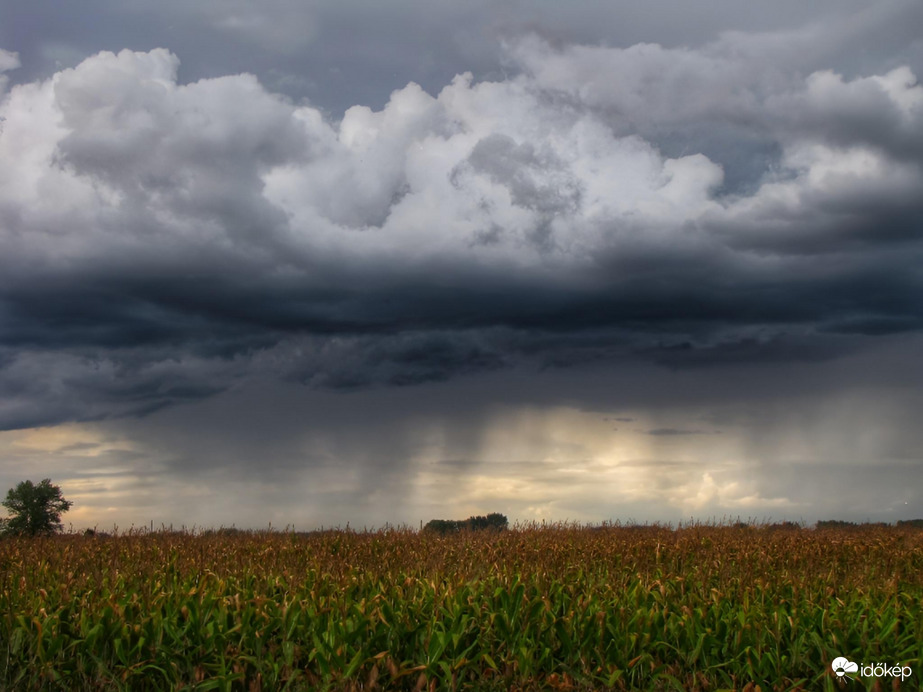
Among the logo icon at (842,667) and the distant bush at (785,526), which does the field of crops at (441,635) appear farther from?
the distant bush at (785,526)

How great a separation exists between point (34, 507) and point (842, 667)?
2252 centimetres

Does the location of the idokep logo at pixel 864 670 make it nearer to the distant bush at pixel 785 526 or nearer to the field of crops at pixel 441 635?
the field of crops at pixel 441 635

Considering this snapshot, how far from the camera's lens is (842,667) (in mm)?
7180

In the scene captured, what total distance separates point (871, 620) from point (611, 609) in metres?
3.19

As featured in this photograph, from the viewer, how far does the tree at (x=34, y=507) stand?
22125 millimetres

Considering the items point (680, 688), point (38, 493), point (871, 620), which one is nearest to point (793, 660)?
point (680, 688)

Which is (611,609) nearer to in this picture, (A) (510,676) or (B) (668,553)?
(A) (510,676)

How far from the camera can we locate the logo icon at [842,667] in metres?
7.14

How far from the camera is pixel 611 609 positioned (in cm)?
852

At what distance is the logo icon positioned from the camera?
7.14m

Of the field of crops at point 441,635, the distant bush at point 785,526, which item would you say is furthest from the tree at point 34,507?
the distant bush at point 785,526

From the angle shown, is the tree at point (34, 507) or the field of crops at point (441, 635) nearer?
the field of crops at point (441, 635)

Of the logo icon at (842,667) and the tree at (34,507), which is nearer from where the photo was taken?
the logo icon at (842,667)

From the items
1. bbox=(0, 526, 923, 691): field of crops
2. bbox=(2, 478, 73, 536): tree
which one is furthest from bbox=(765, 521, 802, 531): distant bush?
bbox=(2, 478, 73, 536): tree
